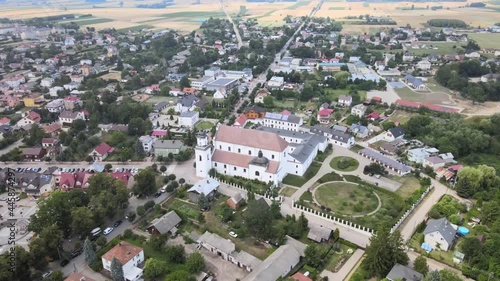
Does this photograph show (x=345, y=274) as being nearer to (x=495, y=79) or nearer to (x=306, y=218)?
(x=306, y=218)

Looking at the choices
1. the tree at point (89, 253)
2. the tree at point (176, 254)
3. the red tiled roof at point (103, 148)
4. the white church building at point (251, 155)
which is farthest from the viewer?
the red tiled roof at point (103, 148)

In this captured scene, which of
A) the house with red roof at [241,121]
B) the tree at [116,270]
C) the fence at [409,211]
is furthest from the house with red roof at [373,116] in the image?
the tree at [116,270]

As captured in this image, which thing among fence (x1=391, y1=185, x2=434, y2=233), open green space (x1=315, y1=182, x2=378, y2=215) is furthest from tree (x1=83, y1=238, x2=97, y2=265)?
A: fence (x1=391, y1=185, x2=434, y2=233)

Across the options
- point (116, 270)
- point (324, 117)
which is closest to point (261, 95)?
point (324, 117)

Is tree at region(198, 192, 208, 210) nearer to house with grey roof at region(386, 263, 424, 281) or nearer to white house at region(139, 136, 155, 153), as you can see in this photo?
white house at region(139, 136, 155, 153)

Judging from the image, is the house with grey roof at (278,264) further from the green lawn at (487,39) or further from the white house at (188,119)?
the green lawn at (487,39)

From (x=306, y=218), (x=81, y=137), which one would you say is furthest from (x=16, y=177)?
(x=306, y=218)
